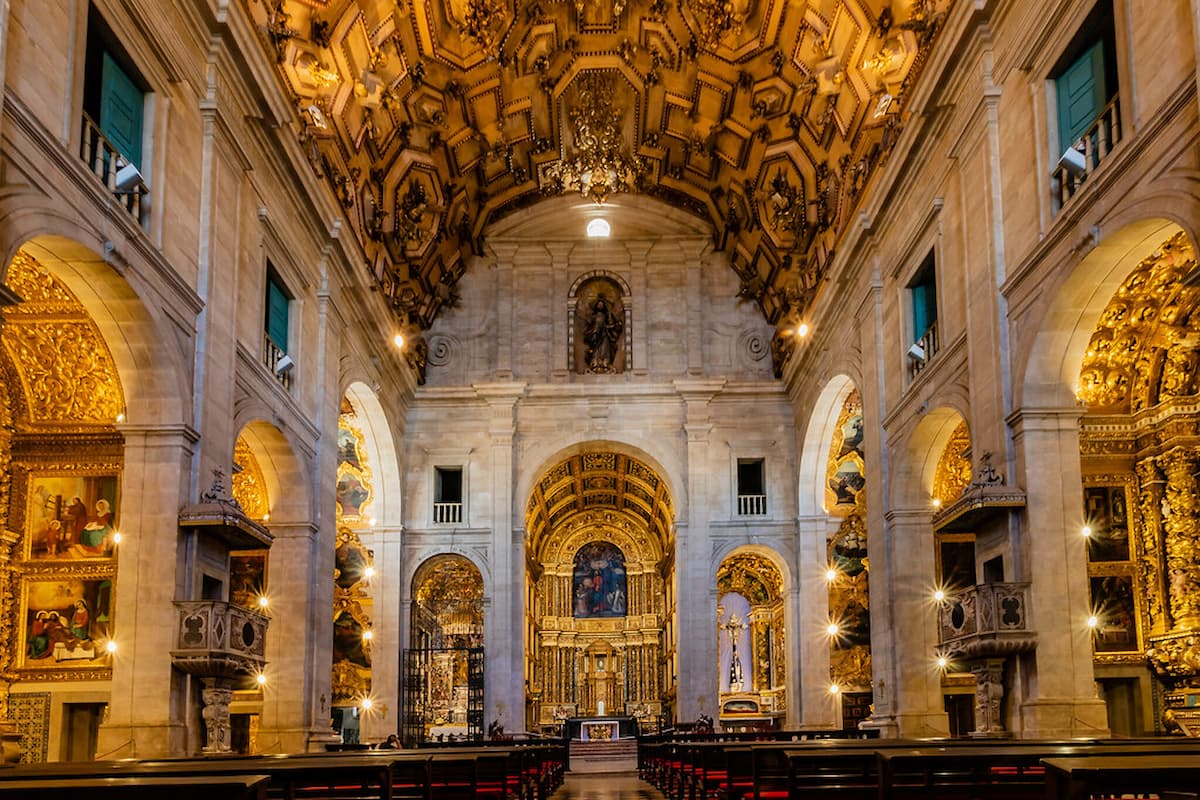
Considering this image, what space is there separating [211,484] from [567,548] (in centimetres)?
3135

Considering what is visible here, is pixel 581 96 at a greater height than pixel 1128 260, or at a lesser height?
greater

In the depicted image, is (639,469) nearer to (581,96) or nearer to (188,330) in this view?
(581,96)

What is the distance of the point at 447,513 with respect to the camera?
104ft

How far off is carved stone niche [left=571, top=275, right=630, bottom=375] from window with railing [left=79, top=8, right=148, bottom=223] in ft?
62.5

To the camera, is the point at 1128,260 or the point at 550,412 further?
the point at 550,412

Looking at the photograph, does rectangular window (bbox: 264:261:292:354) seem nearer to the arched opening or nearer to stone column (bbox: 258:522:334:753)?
stone column (bbox: 258:522:334:753)

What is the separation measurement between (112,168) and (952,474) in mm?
14320

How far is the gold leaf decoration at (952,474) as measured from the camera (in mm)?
21688

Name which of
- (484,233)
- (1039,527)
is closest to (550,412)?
(484,233)

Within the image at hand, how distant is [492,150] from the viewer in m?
29.5

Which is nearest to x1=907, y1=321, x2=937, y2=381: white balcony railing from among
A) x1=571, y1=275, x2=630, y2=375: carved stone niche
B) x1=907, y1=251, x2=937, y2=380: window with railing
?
x1=907, y1=251, x2=937, y2=380: window with railing

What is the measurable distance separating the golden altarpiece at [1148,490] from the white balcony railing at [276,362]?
1150cm

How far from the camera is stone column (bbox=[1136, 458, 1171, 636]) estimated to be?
17266 millimetres

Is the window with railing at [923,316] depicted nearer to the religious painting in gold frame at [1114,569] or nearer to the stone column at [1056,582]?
the religious painting in gold frame at [1114,569]
